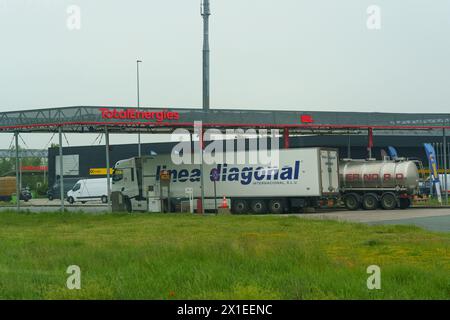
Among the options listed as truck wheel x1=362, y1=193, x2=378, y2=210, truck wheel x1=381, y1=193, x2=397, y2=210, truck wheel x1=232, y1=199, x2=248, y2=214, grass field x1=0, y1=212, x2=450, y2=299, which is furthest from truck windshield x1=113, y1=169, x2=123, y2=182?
grass field x1=0, y1=212, x2=450, y2=299

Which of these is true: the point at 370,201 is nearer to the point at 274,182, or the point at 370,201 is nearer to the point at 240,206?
the point at 274,182

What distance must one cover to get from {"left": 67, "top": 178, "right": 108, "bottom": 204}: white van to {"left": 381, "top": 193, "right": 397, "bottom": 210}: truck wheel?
3254 centimetres

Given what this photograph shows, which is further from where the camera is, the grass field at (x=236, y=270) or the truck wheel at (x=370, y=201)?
the truck wheel at (x=370, y=201)

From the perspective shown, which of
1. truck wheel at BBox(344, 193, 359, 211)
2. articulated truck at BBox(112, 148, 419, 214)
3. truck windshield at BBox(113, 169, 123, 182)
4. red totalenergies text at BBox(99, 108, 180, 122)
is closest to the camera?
articulated truck at BBox(112, 148, 419, 214)

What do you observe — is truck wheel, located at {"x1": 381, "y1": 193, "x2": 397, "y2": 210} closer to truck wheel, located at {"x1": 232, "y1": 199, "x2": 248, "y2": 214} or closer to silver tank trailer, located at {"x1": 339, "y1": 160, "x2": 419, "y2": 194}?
silver tank trailer, located at {"x1": 339, "y1": 160, "x2": 419, "y2": 194}

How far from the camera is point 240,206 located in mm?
36625

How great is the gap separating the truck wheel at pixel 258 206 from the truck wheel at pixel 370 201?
6.01 m

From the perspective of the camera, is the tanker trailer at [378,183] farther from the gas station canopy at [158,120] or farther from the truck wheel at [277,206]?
the gas station canopy at [158,120]

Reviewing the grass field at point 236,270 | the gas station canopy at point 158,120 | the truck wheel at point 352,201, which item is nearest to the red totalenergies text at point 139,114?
the gas station canopy at point 158,120

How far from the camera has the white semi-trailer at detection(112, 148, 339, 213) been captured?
115 feet

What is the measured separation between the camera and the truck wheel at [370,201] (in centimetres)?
3784

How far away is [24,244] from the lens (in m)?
16.7
